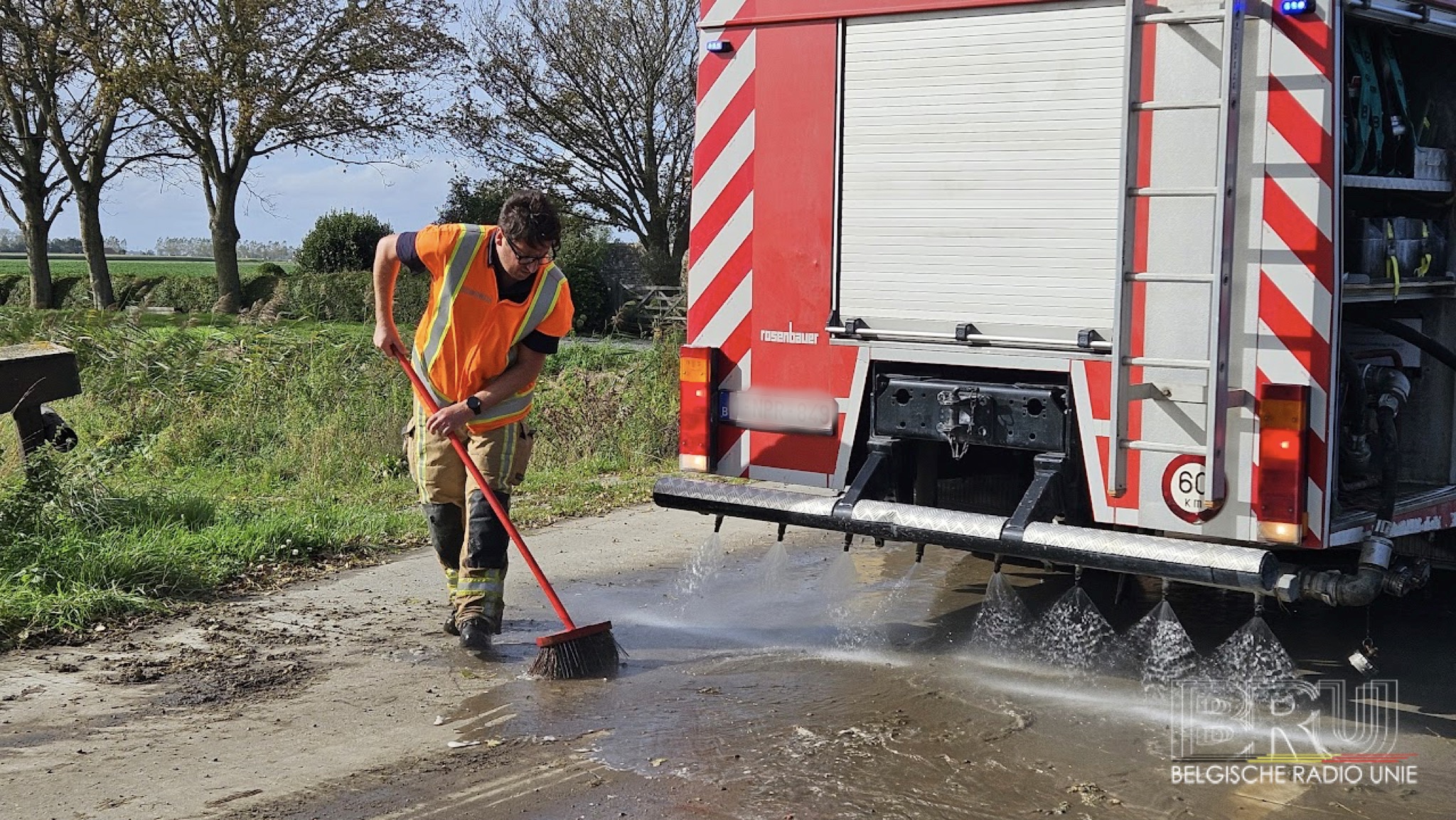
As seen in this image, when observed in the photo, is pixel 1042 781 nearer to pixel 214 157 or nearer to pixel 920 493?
pixel 920 493

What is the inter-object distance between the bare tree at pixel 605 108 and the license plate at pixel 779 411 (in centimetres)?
2269

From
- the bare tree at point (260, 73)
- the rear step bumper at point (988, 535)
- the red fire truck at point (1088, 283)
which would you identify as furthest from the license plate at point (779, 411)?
the bare tree at point (260, 73)

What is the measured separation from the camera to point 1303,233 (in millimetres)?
4527

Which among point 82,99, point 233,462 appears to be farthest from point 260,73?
point 233,462

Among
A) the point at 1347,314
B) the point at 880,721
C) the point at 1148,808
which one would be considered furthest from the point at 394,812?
the point at 1347,314

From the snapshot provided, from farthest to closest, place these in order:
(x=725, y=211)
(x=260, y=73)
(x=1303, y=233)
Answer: (x=260, y=73)
(x=725, y=211)
(x=1303, y=233)

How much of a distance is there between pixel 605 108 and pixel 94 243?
1023 centimetres

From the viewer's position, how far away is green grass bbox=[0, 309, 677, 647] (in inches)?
241

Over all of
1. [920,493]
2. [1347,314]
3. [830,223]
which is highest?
[830,223]

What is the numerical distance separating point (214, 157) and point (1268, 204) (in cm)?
2629

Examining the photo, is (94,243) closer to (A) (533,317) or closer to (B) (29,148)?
(B) (29,148)

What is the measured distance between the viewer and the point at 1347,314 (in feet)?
17.6

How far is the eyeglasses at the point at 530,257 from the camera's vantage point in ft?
17.7

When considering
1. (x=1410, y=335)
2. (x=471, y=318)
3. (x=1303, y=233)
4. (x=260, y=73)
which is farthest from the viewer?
(x=260, y=73)
